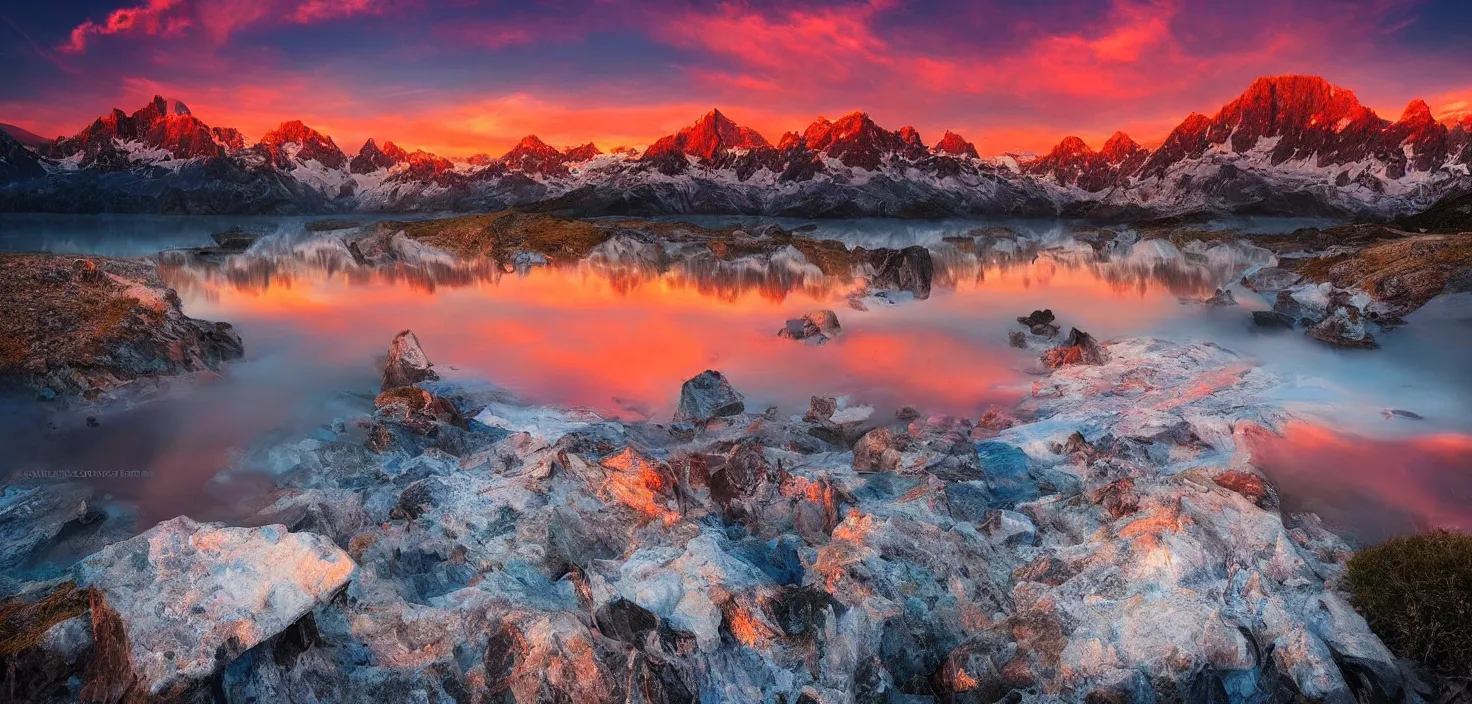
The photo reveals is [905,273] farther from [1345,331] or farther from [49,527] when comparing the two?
[49,527]

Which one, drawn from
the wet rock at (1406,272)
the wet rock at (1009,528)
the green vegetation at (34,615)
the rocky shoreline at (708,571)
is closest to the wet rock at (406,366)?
the rocky shoreline at (708,571)

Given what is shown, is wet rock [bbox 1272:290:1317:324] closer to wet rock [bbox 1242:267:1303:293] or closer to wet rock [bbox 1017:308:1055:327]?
wet rock [bbox 1017:308:1055:327]

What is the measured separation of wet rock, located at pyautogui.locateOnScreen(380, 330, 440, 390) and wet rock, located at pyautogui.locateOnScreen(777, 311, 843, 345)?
14045mm

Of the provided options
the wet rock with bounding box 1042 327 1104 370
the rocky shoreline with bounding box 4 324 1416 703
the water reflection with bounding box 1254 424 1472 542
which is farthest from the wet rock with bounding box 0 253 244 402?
the water reflection with bounding box 1254 424 1472 542

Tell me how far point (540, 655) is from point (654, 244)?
8190cm

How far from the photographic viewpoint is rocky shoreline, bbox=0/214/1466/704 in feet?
26.2

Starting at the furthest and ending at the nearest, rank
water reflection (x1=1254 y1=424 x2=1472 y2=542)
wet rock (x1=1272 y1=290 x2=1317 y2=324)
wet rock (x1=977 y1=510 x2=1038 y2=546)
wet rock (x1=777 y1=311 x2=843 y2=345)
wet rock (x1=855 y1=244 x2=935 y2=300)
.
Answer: wet rock (x1=855 y1=244 x2=935 y2=300)
wet rock (x1=1272 y1=290 x2=1317 y2=324)
wet rock (x1=777 y1=311 x2=843 y2=345)
water reflection (x1=1254 y1=424 x2=1472 y2=542)
wet rock (x1=977 y1=510 x2=1038 y2=546)

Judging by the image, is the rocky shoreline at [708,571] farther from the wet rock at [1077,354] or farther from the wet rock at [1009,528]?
the wet rock at [1077,354]

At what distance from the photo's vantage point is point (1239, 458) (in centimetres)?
1595

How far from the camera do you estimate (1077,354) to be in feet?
85.1

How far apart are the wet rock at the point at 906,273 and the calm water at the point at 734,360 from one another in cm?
143

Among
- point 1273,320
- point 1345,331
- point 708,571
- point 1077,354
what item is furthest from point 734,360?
point 1273,320

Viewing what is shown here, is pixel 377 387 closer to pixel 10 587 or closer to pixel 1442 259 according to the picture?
pixel 10 587

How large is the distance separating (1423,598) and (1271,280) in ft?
166
